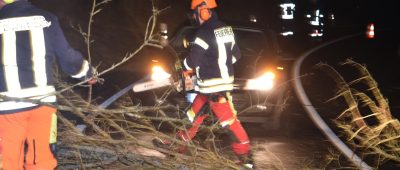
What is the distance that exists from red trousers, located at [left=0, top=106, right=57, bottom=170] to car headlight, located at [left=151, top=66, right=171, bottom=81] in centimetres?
326

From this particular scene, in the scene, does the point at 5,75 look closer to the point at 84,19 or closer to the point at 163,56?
the point at 163,56

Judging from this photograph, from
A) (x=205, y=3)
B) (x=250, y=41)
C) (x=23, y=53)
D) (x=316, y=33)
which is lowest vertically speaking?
(x=23, y=53)

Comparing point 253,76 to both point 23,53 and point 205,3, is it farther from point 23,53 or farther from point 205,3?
point 23,53

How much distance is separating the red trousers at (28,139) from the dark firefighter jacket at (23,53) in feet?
0.22

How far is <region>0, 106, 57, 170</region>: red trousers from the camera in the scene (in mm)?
3527

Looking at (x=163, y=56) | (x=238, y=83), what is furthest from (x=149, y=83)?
(x=238, y=83)

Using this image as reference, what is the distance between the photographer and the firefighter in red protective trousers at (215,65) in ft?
17.2

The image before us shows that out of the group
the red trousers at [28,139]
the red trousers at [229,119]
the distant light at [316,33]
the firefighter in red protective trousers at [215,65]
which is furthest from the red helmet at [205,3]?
the distant light at [316,33]

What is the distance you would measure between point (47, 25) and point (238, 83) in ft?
11.9

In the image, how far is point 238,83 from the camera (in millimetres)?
6867

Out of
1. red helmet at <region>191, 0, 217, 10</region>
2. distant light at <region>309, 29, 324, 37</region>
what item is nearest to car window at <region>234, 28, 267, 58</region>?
red helmet at <region>191, 0, 217, 10</region>

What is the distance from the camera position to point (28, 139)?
3598 millimetres

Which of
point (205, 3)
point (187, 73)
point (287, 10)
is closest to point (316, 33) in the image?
point (287, 10)

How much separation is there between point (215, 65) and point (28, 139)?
226 centimetres
